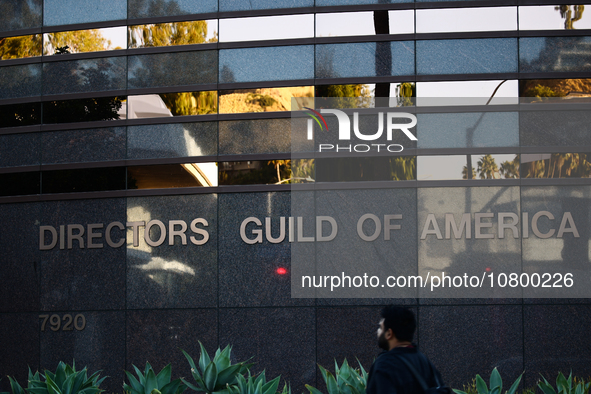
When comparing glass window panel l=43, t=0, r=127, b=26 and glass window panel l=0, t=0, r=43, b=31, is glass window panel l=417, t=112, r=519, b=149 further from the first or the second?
glass window panel l=0, t=0, r=43, b=31

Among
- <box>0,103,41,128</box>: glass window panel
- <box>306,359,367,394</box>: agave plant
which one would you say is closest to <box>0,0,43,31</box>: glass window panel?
<box>0,103,41,128</box>: glass window panel

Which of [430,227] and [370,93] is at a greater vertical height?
[370,93]

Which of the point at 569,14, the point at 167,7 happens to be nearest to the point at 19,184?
the point at 167,7

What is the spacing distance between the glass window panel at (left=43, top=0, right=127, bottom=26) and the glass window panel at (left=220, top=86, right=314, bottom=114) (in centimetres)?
212

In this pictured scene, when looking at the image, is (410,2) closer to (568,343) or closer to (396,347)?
(568,343)

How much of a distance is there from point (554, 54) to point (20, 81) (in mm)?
8016

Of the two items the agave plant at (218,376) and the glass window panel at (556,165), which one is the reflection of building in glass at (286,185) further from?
the agave plant at (218,376)

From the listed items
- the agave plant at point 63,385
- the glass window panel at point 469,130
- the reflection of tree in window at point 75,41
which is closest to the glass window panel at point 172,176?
the reflection of tree in window at point 75,41

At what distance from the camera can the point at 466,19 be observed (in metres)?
8.40

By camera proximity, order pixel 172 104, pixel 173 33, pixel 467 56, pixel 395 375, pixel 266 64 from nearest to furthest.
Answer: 1. pixel 395 375
2. pixel 467 56
3. pixel 266 64
4. pixel 172 104
5. pixel 173 33

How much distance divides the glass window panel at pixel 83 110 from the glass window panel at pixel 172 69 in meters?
0.41

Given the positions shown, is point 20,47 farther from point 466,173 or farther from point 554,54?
point 554,54

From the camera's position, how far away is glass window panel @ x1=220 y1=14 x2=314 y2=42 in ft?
28.1

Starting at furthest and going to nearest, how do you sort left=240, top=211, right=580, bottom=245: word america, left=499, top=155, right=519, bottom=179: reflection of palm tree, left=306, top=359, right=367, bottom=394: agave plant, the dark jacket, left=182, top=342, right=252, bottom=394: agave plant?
left=499, top=155, right=519, bottom=179: reflection of palm tree < left=240, top=211, right=580, bottom=245: word america < left=182, top=342, right=252, bottom=394: agave plant < left=306, top=359, right=367, bottom=394: agave plant < the dark jacket
